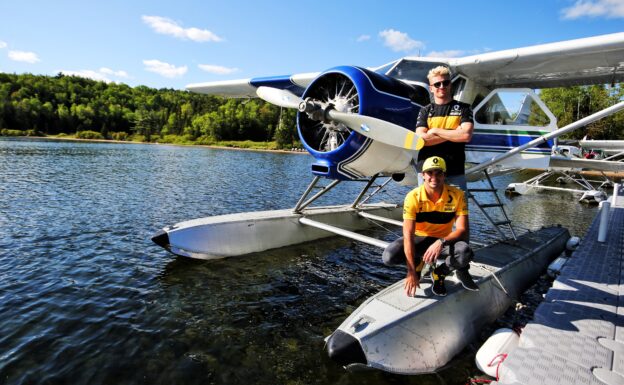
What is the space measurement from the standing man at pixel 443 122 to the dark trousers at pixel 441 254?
1193 mm

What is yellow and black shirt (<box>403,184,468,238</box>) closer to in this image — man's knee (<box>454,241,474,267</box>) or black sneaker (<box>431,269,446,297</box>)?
man's knee (<box>454,241,474,267</box>)

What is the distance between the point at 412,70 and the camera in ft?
19.6

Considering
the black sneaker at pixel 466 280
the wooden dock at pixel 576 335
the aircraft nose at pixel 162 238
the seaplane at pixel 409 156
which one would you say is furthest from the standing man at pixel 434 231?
the aircraft nose at pixel 162 238

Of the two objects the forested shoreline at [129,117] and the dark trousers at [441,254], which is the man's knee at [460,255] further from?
the forested shoreline at [129,117]

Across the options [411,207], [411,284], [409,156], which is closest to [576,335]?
[411,284]

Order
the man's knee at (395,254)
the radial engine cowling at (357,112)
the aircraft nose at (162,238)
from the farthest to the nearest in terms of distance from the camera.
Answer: the aircraft nose at (162,238)
the radial engine cowling at (357,112)
the man's knee at (395,254)

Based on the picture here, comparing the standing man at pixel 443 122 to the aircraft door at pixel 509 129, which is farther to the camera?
the aircraft door at pixel 509 129

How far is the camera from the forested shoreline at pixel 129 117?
93438 millimetres

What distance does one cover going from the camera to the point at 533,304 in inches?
224

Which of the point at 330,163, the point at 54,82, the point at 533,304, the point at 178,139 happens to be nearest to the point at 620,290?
the point at 533,304

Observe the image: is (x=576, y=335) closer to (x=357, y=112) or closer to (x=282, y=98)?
(x=357, y=112)

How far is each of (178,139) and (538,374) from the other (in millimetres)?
98336

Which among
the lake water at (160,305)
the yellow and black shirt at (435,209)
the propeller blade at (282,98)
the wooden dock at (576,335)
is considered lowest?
the lake water at (160,305)

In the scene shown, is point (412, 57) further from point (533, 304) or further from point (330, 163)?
point (533, 304)
